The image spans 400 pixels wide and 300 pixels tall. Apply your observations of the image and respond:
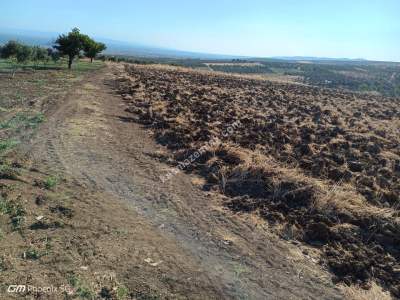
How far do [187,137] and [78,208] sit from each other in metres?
7.38

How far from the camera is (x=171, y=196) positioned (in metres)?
9.52

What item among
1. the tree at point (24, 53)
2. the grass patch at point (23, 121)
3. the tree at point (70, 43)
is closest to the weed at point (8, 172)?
the grass patch at point (23, 121)

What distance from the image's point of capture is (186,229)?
790 centimetres

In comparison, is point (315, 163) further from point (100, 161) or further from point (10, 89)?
point (10, 89)

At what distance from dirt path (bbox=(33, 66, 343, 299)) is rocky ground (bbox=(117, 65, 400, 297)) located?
1.99 ft

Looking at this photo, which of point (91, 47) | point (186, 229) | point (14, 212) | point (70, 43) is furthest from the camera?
point (91, 47)

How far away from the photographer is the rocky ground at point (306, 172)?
802 cm

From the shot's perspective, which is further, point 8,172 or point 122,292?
point 8,172

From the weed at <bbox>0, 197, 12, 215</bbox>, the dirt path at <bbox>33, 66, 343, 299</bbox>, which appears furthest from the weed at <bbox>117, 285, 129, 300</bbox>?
the weed at <bbox>0, 197, 12, 215</bbox>

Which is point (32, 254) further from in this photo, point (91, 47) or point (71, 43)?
point (91, 47)

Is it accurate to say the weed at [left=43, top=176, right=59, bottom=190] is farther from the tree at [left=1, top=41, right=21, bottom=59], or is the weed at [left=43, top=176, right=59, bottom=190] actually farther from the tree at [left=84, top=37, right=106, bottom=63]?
the tree at [left=84, top=37, right=106, bottom=63]

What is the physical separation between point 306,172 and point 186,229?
228 inches

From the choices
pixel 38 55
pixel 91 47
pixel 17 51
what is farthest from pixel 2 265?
pixel 91 47

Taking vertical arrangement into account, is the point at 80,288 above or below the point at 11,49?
Result: below
